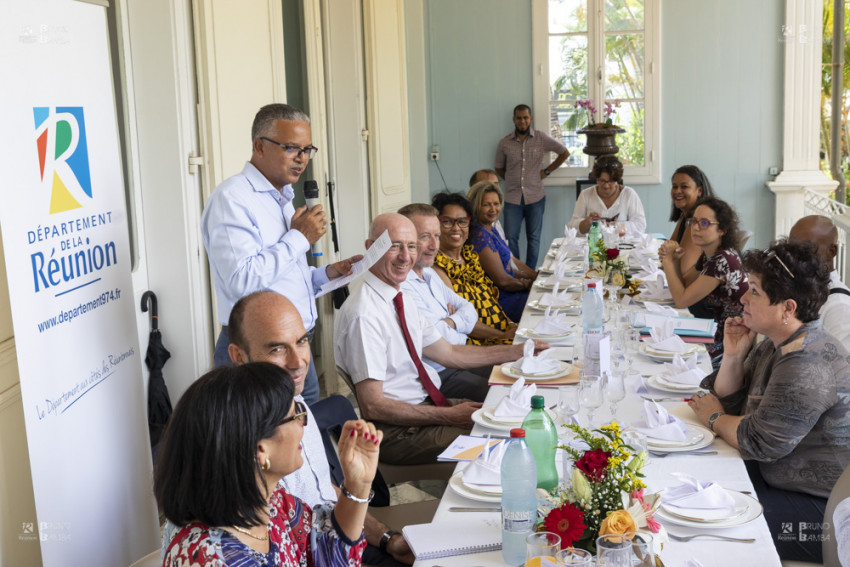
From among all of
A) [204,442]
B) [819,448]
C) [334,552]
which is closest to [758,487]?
[819,448]

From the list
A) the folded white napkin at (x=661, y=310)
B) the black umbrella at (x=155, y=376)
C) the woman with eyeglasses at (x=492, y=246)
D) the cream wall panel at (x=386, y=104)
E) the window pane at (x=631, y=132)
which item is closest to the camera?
the black umbrella at (x=155, y=376)

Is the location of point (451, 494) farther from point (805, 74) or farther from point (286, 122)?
point (805, 74)

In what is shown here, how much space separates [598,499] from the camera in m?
1.63

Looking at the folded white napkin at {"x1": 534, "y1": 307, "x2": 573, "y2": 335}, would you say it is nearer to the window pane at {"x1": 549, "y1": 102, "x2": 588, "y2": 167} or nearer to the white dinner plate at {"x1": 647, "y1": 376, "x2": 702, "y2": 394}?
the white dinner plate at {"x1": 647, "y1": 376, "x2": 702, "y2": 394}

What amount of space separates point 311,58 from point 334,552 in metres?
4.61

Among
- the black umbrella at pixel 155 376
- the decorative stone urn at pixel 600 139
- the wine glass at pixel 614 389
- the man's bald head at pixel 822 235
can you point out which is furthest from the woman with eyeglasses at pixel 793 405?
the decorative stone urn at pixel 600 139

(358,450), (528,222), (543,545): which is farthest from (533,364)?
(528,222)

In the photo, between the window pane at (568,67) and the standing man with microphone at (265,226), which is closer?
the standing man with microphone at (265,226)

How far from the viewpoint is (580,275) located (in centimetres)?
524

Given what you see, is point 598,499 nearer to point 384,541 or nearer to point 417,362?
point 384,541

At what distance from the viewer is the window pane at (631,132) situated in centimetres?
884

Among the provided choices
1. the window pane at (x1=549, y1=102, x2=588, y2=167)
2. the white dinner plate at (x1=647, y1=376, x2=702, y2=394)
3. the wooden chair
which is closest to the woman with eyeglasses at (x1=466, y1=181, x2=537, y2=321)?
the wooden chair

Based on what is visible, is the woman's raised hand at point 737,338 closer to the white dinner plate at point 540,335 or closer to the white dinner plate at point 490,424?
the white dinner plate at point 490,424

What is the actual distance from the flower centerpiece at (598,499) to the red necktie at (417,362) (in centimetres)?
156
